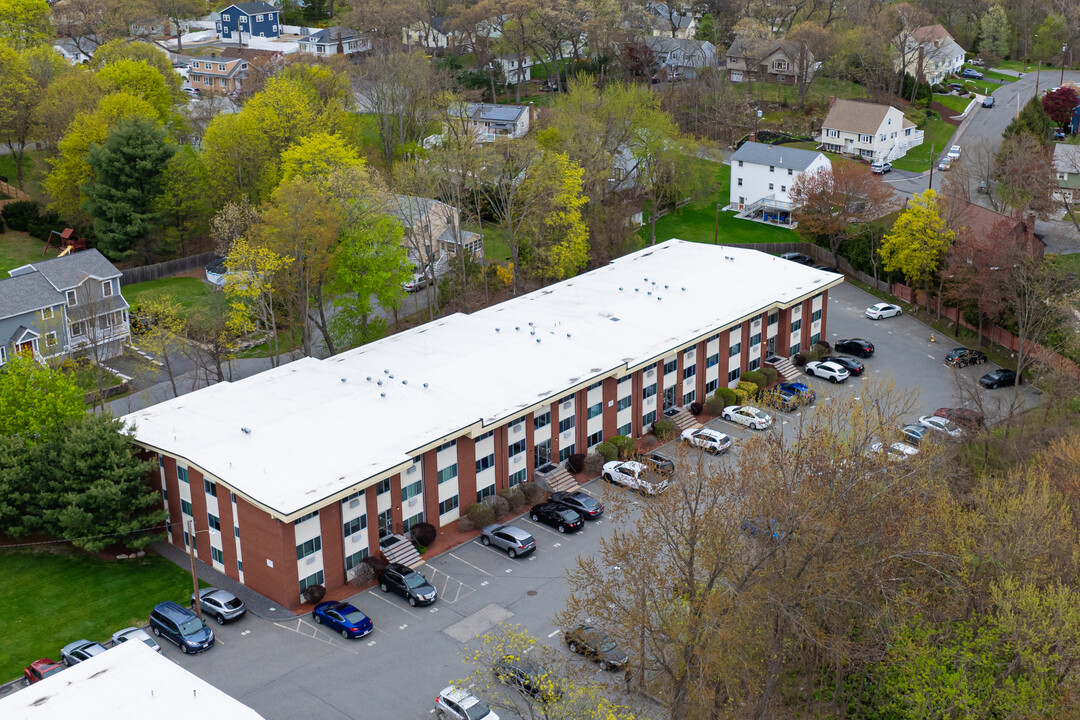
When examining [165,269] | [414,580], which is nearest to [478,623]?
[414,580]

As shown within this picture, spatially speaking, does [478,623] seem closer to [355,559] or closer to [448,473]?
[355,559]

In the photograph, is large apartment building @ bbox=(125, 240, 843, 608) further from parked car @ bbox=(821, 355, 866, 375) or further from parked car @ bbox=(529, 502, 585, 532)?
parked car @ bbox=(821, 355, 866, 375)

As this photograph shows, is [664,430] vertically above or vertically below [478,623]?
above

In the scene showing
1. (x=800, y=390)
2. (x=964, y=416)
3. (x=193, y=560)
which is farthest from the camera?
(x=800, y=390)

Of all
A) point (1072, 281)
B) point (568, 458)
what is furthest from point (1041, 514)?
point (1072, 281)

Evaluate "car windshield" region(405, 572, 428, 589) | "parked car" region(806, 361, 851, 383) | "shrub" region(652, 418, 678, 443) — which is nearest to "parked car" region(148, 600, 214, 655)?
"car windshield" region(405, 572, 428, 589)

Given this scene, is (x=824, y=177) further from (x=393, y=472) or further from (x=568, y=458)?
(x=393, y=472)
